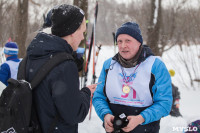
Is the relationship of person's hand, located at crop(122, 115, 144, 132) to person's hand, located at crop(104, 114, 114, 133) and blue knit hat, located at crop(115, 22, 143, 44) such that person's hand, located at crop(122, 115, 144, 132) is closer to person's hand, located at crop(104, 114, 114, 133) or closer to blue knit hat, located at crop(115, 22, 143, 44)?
person's hand, located at crop(104, 114, 114, 133)

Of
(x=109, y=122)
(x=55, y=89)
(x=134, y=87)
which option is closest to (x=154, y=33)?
(x=134, y=87)

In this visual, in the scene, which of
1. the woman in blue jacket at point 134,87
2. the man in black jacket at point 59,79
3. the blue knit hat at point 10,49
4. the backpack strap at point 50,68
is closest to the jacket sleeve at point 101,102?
the woman in blue jacket at point 134,87

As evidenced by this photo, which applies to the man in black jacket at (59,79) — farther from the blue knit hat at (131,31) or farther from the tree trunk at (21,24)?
the tree trunk at (21,24)

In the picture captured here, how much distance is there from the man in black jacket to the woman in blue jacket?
54 cm

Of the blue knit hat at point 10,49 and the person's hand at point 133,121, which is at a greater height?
the blue knit hat at point 10,49

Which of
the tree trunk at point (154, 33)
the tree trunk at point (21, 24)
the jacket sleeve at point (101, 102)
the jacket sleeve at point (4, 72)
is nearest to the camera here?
the jacket sleeve at point (101, 102)

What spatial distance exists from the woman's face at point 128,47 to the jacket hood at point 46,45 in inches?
29.0

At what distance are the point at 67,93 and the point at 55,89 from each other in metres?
0.08

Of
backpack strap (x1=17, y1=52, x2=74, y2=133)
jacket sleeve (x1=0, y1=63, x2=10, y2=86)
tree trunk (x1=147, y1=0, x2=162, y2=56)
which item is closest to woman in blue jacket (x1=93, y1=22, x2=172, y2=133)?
backpack strap (x1=17, y1=52, x2=74, y2=133)

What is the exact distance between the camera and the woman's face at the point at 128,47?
6.27 feet

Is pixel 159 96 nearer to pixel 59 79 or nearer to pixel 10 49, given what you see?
pixel 59 79

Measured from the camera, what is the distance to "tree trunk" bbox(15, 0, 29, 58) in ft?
25.9

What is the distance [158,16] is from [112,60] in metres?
6.88

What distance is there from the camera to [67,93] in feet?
4.04
